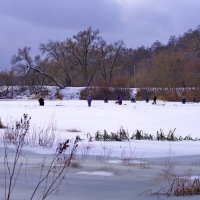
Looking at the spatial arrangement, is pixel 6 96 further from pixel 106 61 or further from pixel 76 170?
pixel 76 170

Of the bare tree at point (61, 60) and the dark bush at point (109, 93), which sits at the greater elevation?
the bare tree at point (61, 60)

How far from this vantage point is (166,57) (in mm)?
78625

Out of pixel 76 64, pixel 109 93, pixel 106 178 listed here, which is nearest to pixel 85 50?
pixel 76 64

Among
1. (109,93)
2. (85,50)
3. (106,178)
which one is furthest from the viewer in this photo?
(85,50)

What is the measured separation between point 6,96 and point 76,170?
80.3 meters

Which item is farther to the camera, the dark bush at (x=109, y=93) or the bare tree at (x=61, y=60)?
the bare tree at (x=61, y=60)

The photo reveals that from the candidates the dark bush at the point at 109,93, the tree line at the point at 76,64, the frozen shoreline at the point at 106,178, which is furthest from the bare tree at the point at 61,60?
the frozen shoreline at the point at 106,178

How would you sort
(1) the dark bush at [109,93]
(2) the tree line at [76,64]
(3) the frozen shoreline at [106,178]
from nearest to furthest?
(3) the frozen shoreline at [106,178] < (1) the dark bush at [109,93] < (2) the tree line at [76,64]

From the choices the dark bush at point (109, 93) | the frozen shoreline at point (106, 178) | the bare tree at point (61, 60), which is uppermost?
the bare tree at point (61, 60)

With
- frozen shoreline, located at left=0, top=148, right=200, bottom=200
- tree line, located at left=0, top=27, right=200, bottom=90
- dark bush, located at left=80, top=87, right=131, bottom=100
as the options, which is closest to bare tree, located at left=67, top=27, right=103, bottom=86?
tree line, located at left=0, top=27, right=200, bottom=90

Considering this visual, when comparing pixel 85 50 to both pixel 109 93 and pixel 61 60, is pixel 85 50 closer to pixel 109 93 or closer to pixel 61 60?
pixel 61 60

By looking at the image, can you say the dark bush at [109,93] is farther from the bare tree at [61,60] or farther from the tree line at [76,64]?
the bare tree at [61,60]

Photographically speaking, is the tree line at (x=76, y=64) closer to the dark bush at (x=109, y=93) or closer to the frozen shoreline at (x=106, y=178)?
the dark bush at (x=109, y=93)

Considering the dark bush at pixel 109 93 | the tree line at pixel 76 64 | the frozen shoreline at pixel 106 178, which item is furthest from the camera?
the tree line at pixel 76 64
